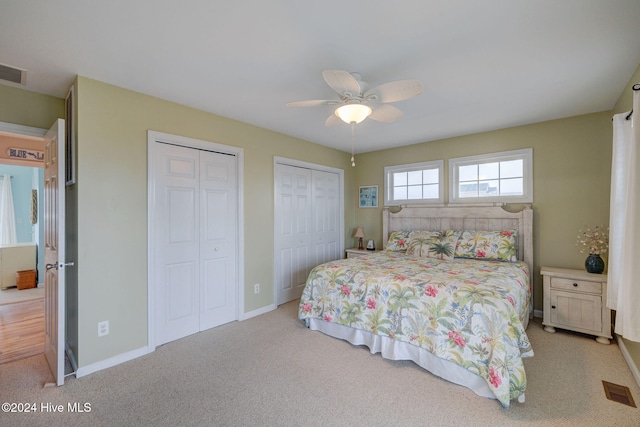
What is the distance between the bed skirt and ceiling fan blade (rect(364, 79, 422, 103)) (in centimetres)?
200

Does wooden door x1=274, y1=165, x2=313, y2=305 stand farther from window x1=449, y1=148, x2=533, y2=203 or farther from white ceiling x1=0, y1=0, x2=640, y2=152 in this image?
window x1=449, y1=148, x2=533, y2=203

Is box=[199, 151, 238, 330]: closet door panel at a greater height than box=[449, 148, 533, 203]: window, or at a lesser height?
lesser

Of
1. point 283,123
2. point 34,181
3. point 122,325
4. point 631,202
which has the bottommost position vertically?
point 122,325

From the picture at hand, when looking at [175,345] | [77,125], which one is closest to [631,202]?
[175,345]

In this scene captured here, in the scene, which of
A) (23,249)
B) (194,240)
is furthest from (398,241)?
(23,249)

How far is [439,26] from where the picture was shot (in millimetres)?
1688

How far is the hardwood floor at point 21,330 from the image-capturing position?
2633 mm

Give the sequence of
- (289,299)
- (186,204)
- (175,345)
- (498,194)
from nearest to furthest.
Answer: (175,345) < (186,204) < (498,194) < (289,299)

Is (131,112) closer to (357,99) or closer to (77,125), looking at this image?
(77,125)

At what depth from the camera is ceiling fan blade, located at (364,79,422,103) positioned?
72.8 inches

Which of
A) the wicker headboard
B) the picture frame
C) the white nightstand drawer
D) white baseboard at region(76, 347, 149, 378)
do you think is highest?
the picture frame

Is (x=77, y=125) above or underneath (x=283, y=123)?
underneath

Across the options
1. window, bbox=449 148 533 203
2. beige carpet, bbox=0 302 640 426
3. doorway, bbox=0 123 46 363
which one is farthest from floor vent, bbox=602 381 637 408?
doorway, bbox=0 123 46 363

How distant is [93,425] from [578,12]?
378 cm
